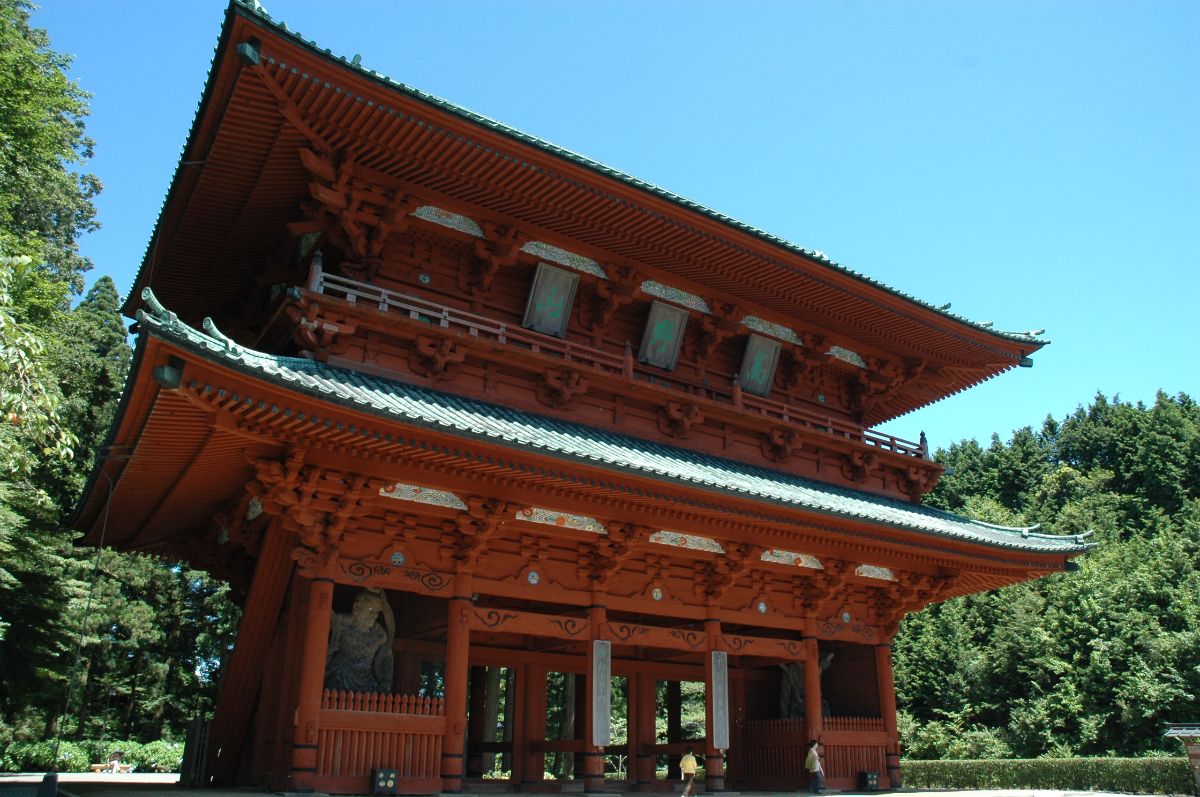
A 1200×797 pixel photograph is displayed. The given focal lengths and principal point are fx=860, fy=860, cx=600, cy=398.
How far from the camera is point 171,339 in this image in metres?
9.42

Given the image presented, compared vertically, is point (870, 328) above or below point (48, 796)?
above

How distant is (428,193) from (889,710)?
44.4 ft

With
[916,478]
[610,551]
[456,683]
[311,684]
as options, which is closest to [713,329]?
[610,551]

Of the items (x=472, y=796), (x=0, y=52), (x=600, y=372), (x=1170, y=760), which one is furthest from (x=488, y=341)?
(x=1170, y=760)

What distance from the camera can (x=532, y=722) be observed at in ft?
53.3

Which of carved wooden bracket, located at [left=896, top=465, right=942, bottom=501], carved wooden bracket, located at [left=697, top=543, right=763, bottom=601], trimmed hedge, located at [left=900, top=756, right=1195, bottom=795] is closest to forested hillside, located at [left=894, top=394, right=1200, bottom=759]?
trimmed hedge, located at [left=900, top=756, right=1195, bottom=795]

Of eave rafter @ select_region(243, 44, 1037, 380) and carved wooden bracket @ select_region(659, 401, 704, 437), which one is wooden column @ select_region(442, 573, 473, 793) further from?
eave rafter @ select_region(243, 44, 1037, 380)

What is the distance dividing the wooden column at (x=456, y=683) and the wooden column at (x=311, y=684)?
1.75 meters

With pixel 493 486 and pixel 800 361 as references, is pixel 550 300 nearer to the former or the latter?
pixel 493 486

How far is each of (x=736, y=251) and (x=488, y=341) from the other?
5.29m

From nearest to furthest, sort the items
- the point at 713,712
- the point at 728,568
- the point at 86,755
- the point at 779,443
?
1. the point at 713,712
2. the point at 728,568
3. the point at 779,443
4. the point at 86,755

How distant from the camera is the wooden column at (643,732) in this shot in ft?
56.5

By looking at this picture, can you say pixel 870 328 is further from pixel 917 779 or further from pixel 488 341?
pixel 917 779

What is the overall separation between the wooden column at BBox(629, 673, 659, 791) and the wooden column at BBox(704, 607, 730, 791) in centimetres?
213
